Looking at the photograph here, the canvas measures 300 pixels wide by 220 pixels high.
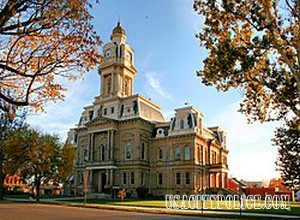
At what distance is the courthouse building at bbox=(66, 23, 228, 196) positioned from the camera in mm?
48031

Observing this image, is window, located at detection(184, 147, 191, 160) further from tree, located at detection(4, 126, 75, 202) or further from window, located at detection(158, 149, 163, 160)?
tree, located at detection(4, 126, 75, 202)

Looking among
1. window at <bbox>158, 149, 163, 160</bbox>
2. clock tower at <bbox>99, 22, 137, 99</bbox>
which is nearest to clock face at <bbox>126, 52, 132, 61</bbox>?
clock tower at <bbox>99, 22, 137, 99</bbox>

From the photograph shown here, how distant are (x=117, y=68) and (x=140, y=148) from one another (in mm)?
15250

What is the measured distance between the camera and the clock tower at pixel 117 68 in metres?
55.2

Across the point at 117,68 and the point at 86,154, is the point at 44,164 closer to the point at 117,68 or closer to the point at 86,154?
the point at 86,154

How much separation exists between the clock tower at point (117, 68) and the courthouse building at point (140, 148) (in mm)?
177

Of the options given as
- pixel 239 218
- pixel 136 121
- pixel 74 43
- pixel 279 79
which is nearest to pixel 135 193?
pixel 136 121

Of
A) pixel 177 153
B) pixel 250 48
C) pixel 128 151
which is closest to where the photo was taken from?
pixel 250 48

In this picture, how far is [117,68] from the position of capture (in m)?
55.6

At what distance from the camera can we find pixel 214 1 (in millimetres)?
15055

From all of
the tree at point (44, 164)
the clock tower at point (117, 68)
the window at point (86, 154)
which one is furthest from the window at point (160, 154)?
the tree at point (44, 164)

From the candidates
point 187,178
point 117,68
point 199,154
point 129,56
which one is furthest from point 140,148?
point 129,56

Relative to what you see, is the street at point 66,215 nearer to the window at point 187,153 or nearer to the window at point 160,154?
the window at point 187,153

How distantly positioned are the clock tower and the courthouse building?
18 cm
